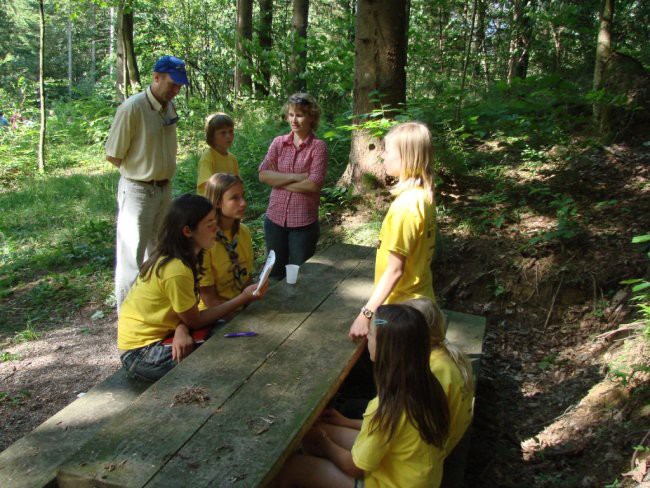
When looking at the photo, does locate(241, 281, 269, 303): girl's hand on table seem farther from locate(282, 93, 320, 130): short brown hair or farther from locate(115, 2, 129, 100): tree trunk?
locate(115, 2, 129, 100): tree trunk

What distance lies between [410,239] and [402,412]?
95 cm

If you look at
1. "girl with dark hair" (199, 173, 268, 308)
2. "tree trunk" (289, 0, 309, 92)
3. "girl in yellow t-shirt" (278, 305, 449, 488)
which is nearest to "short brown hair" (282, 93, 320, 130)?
"girl with dark hair" (199, 173, 268, 308)

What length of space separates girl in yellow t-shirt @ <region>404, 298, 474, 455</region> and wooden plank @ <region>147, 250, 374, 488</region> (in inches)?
19.8

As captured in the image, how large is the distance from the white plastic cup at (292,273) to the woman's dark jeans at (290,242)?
743mm

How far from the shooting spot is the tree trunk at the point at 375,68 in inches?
230

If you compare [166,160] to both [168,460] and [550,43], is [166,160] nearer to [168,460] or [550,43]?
[168,460]

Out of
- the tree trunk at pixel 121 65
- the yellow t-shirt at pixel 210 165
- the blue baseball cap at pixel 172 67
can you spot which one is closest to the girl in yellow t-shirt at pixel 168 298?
the yellow t-shirt at pixel 210 165

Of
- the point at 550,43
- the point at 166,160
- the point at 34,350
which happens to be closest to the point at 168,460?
the point at 166,160

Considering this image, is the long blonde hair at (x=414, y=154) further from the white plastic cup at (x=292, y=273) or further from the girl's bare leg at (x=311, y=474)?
the girl's bare leg at (x=311, y=474)

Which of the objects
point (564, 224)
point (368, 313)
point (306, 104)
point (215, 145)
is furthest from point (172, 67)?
point (564, 224)

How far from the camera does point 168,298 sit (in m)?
2.86

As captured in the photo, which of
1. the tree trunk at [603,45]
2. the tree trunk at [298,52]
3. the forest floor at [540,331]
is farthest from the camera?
the tree trunk at [298,52]

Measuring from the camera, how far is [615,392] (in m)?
3.13

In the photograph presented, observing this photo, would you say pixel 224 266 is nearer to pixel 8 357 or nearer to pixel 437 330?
pixel 437 330
